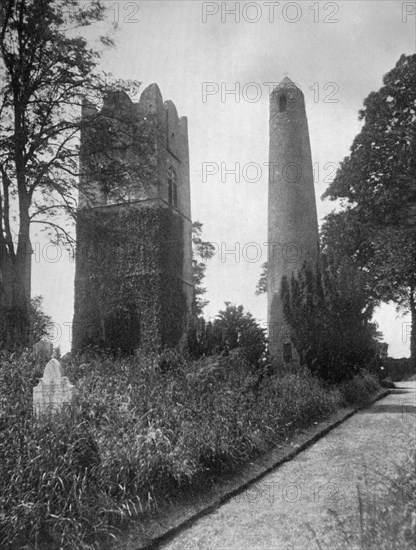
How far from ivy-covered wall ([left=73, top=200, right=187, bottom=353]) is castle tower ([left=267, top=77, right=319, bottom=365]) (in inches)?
214

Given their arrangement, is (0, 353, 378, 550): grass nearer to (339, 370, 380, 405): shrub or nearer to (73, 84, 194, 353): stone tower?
(339, 370, 380, 405): shrub

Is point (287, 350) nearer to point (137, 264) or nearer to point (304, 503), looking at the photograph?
point (137, 264)

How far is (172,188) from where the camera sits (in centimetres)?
2517

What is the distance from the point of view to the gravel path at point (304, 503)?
483 cm

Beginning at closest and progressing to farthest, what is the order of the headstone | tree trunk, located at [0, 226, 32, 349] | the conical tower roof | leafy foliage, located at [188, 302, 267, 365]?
the headstone < leafy foliage, located at [188, 302, 267, 365] < tree trunk, located at [0, 226, 32, 349] < the conical tower roof

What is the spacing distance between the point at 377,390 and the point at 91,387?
1203 cm

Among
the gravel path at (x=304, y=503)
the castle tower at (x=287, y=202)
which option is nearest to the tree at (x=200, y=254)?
the castle tower at (x=287, y=202)

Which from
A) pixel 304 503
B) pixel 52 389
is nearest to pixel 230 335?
pixel 52 389

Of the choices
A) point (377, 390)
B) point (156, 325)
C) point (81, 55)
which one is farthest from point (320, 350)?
point (81, 55)

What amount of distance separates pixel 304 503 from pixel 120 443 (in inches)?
83.1

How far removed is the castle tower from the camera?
26547 mm

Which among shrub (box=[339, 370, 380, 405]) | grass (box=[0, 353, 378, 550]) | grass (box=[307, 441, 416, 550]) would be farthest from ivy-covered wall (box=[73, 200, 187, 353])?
grass (box=[307, 441, 416, 550])

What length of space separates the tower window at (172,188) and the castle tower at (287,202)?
200 inches

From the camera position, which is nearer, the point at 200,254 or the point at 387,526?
the point at 387,526
